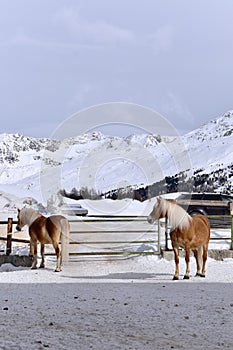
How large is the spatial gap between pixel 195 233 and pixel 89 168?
24.8 m

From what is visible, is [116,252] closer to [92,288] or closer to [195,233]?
[195,233]

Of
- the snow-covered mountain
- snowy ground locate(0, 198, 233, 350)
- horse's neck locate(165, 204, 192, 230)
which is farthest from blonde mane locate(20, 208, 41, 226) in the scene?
the snow-covered mountain

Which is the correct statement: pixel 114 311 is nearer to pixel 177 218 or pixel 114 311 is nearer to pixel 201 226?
pixel 177 218

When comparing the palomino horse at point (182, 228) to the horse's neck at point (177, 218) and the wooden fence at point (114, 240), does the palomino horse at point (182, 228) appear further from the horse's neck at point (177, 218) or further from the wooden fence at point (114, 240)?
the wooden fence at point (114, 240)

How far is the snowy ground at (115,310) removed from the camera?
533 cm

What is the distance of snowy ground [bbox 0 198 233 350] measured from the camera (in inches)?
210

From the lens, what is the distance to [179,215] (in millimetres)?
10805

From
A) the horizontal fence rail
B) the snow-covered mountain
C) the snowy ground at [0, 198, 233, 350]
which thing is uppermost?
the snow-covered mountain

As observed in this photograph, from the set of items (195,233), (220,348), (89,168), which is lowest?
(220,348)

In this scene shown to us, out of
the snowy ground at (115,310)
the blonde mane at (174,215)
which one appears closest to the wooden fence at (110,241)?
the snowy ground at (115,310)

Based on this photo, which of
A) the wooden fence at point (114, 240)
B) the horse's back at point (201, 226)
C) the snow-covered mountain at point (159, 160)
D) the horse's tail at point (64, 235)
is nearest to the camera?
the horse's back at point (201, 226)

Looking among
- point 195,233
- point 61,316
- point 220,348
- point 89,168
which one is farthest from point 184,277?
point 89,168

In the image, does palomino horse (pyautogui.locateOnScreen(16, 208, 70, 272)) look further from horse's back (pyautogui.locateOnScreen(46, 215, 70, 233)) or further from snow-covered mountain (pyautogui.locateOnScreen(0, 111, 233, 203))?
snow-covered mountain (pyautogui.locateOnScreen(0, 111, 233, 203))

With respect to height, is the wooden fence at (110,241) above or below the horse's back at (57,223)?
below
